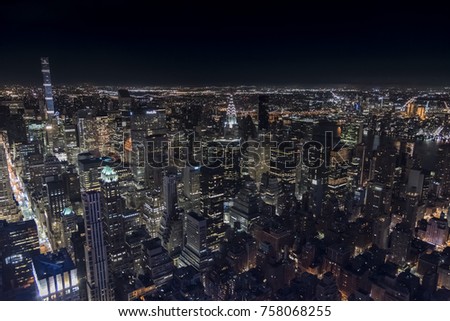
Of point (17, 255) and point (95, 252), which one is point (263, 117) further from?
point (17, 255)

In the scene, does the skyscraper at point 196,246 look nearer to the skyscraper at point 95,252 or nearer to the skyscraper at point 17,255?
the skyscraper at point 95,252

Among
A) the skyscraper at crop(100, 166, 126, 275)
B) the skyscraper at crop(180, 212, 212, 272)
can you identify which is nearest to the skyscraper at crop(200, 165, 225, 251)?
the skyscraper at crop(180, 212, 212, 272)

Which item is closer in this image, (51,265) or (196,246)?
(51,265)

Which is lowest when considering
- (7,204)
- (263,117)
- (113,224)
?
(7,204)

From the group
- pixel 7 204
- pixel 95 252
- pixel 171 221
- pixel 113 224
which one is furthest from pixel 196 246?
pixel 7 204

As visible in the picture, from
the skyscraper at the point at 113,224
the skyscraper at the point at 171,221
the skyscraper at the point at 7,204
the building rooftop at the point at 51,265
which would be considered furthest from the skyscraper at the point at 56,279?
the skyscraper at the point at 7,204

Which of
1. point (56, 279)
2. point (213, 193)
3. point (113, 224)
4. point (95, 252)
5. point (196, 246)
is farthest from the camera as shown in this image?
point (213, 193)

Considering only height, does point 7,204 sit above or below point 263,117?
below
